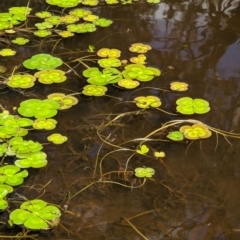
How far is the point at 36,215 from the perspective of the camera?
67.2 inches

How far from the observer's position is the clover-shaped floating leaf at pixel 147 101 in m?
2.30

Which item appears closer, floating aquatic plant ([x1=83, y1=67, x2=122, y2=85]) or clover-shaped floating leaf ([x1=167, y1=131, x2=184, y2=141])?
clover-shaped floating leaf ([x1=167, y1=131, x2=184, y2=141])

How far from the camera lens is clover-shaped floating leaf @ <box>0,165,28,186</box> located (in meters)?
1.85

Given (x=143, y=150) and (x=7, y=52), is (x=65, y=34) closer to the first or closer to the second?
(x=7, y=52)

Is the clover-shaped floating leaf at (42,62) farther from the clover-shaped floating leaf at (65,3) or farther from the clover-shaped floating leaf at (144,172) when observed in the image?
the clover-shaped floating leaf at (144,172)

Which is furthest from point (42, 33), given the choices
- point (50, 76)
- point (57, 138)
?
point (57, 138)

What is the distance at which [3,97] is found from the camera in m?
2.34

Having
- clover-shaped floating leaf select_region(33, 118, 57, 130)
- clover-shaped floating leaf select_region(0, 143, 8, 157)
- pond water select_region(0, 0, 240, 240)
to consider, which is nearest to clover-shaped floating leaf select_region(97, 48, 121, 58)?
pond water select_region(0, 0, 240, 240)

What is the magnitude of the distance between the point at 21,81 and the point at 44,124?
1.22ft

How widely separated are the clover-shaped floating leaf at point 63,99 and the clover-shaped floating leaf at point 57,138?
0.62 ft

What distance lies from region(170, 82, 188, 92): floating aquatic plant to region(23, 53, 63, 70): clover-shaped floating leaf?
55 centimetres

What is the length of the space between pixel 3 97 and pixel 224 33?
1289 millimetres

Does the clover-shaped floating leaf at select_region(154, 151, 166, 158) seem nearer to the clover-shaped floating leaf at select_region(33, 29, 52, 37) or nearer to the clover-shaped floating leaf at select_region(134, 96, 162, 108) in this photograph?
the clover-shaped floating leaf at select_region(134, 96, 162, 108)

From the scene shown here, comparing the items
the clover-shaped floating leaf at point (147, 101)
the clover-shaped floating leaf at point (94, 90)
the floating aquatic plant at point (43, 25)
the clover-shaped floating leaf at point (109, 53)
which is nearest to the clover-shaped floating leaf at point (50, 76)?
the clover-shaped floating leaf at point (94, 90)
